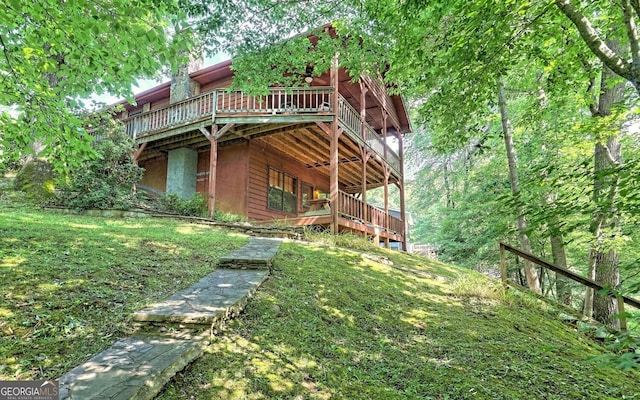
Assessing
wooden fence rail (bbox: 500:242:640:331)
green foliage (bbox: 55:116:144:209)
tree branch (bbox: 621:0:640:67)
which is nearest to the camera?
tree branch (bbox: 621:0:640:67)

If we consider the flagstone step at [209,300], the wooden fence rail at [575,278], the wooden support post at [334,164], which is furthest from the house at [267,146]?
the flagstone step at [209,300]

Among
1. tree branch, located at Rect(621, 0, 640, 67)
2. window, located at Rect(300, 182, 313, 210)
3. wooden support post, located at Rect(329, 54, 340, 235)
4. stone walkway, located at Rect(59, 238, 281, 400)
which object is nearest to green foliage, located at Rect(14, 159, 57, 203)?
wooden support post, located at Rect(329, 54, 340, 235)

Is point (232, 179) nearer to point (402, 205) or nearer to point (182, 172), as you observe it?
point (182, 172)

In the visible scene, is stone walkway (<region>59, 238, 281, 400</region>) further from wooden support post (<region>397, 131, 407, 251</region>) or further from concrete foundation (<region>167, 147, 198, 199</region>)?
wooden support post (<region>397, 131, 407, 251</region>)

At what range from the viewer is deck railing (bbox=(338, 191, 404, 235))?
10.3 meters

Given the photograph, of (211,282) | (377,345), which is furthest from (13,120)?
(377,345)

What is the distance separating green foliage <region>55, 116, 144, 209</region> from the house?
2.11m

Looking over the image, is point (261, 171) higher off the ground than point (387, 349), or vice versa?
point (261, 171)

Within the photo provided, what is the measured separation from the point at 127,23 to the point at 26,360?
3211 millimetres

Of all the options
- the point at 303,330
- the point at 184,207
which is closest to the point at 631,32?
the point at 303,330

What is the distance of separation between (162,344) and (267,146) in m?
10.7

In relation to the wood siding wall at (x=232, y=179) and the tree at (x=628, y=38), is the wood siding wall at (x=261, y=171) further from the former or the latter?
the tree at (x=628, y=38)

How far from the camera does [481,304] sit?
16.5 feet

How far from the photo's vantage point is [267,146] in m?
12.6
